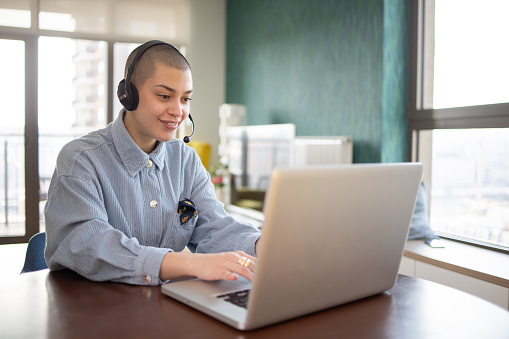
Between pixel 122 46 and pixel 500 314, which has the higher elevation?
pixel 122 46

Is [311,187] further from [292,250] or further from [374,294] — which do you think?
[374,294]

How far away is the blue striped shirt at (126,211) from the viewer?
1.12 metres

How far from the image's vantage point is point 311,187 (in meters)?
0.77

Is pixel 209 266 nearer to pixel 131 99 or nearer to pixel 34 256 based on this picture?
pixel 131 99

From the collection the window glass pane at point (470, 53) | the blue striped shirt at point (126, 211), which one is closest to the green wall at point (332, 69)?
the window glass pane at point (470, 53)

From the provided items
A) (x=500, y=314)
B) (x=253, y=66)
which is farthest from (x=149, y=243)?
(x=253, y=66)

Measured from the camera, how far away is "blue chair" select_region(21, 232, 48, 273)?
4.78 ft

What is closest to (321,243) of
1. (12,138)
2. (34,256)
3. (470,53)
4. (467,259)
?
(34,256)

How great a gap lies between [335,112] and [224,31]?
8.86ft

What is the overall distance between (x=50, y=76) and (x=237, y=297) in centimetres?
490

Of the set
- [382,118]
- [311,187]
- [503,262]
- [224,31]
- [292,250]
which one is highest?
[224,31]

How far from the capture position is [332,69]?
12.2ft

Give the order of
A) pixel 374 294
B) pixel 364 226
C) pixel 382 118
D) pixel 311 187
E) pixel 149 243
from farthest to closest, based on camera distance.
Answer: pixel 382 118, pixel 149 243, pixel 374 294, pixel 364 226, pixel 311 187

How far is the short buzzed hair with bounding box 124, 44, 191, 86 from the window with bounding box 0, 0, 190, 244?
408 cm
